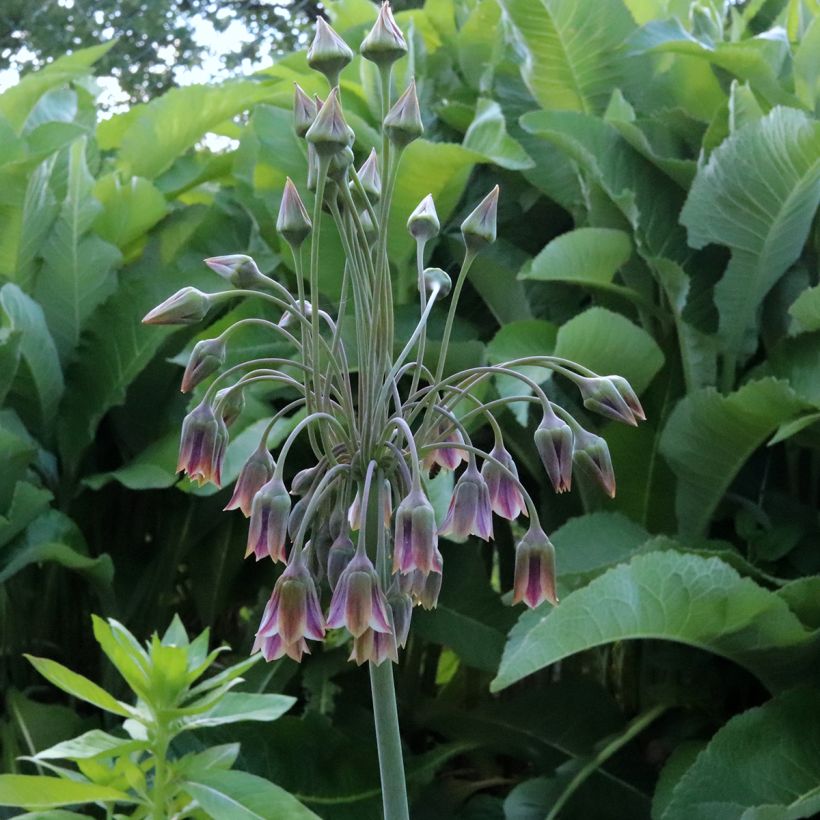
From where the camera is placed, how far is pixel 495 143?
168cm

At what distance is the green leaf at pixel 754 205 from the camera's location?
1.54 metres

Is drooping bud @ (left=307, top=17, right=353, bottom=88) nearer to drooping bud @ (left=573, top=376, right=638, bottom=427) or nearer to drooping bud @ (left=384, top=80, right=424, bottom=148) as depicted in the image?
drooping bud @ (left=384, top=80, right=424, bottom=148)

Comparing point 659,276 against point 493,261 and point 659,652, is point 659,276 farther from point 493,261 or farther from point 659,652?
point 659,652

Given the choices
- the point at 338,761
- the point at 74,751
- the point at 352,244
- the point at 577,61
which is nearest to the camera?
the point at 352,244

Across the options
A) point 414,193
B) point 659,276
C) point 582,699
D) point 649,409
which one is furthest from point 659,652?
point 414,193

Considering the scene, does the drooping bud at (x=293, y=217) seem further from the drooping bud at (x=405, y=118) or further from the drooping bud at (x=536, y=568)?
the drooping bud at (x=536, y=568)

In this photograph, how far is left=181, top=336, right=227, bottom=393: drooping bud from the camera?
2.65ft

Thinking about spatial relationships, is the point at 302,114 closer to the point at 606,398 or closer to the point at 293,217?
the point at 293,217

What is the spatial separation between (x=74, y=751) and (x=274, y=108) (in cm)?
115

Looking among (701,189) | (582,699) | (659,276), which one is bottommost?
(582,699)

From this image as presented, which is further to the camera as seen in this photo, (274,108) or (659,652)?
(274,108)

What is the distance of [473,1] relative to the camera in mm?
2400

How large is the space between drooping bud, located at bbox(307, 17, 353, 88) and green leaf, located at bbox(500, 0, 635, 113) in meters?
1.08

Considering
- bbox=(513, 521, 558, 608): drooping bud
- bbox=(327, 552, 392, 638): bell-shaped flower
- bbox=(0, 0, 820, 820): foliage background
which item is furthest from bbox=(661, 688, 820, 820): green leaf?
bbox=(327, 552, 392, 638): bell-shaped flower
